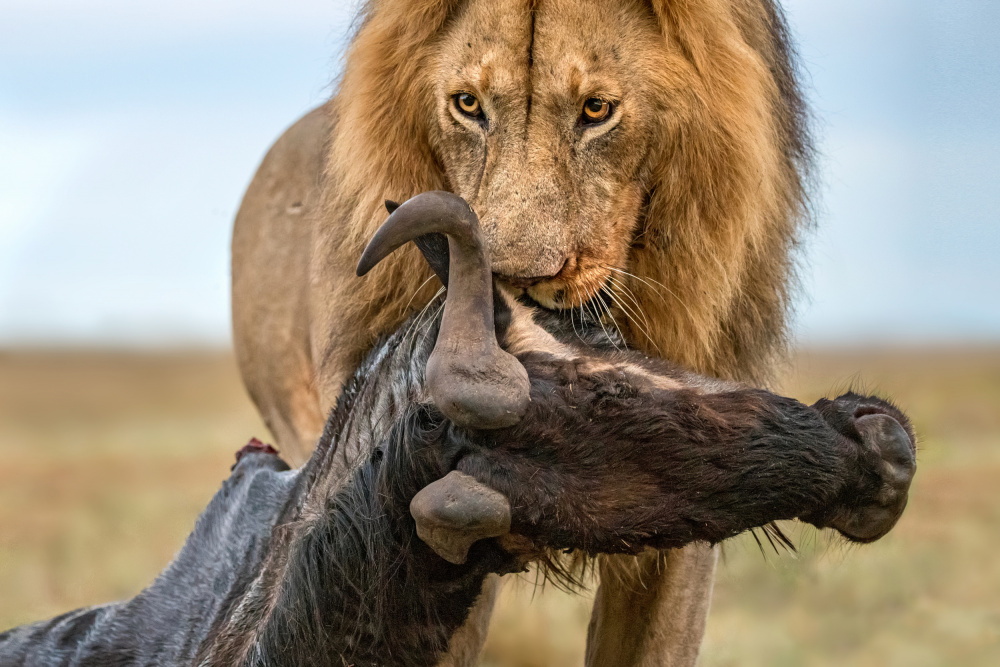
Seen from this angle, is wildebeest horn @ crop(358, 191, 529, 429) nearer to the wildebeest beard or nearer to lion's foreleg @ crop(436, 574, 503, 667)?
the wildebeest beard

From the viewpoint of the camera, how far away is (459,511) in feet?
6.04

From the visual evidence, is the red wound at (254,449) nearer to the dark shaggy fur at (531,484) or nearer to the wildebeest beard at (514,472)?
the dark shaggy fur at (531,484)

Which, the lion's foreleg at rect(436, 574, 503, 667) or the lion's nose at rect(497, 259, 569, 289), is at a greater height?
the lion's nose at rect(497, 259, 569, 289)

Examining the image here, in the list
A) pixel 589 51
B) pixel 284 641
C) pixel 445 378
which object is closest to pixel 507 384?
pixel 445 378

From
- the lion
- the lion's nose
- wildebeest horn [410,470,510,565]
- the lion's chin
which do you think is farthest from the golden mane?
wildebeest horn [410,470,510,565]

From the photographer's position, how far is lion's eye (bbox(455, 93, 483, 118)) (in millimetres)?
2842

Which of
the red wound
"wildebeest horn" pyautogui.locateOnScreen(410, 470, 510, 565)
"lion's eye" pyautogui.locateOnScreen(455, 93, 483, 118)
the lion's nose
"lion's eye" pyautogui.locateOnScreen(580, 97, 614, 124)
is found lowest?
"wildebeest horn" pyautogui.locateOnScreen(410, 470, 510, 565)

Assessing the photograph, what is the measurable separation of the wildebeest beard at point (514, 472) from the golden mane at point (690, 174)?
0.71 meters

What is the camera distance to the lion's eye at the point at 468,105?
9.32 feet

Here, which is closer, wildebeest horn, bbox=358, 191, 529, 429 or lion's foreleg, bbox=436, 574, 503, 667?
wildebeest horn, bbox=358, 191, 529, 429

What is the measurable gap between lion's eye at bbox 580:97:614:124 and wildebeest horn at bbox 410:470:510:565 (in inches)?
44.4

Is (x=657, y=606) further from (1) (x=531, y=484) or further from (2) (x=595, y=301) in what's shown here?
(1) (x=531, y=484)

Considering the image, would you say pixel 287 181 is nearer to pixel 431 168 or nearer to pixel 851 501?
pixel 431 168

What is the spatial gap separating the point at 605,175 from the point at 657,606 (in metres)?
1.31
